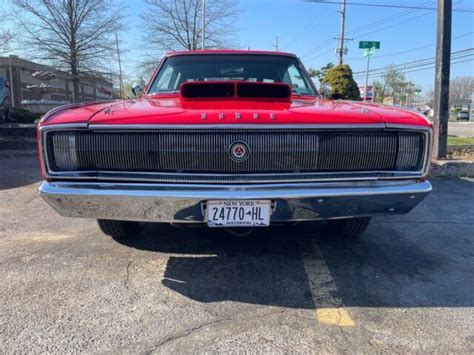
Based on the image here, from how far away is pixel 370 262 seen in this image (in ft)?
10.9

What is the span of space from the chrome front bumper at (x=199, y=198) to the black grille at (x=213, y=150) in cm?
13

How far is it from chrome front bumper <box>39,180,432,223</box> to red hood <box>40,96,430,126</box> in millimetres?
407

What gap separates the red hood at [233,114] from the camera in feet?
8.64

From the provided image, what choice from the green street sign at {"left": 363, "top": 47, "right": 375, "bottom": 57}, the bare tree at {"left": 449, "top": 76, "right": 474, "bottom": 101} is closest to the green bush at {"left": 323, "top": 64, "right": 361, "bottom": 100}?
the green street sign at {"left": 363, "top": 47, "right": 375, "bottom": 57}

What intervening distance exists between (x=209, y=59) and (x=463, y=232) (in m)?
3.11

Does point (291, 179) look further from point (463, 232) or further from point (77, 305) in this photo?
point (463, 232)

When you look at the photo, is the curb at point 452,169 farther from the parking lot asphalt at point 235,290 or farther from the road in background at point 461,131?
the road in background at point 461,131

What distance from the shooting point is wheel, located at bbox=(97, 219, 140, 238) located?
11.4ft

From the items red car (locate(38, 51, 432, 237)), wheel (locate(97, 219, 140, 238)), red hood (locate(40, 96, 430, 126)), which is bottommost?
wheel (locate(97, 219, 140, 238))

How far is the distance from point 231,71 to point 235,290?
237 cm

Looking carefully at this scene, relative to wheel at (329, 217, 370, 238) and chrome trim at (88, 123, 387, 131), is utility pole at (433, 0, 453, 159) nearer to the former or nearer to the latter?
wheel at (329, 217, 370, 238)

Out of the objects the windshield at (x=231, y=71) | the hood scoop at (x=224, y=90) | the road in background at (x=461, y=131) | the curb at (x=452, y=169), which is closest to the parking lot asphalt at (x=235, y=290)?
the hood scoop at (x=224, y=90)

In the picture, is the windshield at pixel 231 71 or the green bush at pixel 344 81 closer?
the windshield at pixel 231 71

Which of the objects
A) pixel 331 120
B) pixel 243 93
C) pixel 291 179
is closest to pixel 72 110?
pixel 243 93
